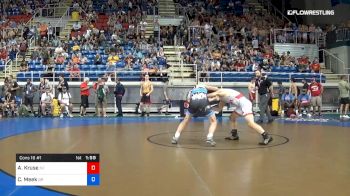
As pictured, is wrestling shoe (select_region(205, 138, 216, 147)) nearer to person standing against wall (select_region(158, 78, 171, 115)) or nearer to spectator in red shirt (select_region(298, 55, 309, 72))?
person standing against wall (select_region(158, 78, 171, 115))

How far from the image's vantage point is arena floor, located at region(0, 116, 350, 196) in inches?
233

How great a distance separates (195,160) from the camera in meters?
7.90

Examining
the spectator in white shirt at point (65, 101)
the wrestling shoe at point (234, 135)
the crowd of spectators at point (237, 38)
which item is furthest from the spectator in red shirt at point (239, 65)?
the wrestling shoe at point (234, 135)

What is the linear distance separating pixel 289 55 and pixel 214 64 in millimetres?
5236

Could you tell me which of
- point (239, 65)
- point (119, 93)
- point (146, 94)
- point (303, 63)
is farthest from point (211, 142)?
point (303, 63)

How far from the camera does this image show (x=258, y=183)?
6.24m

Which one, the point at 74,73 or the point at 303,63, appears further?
the point at 303,63
